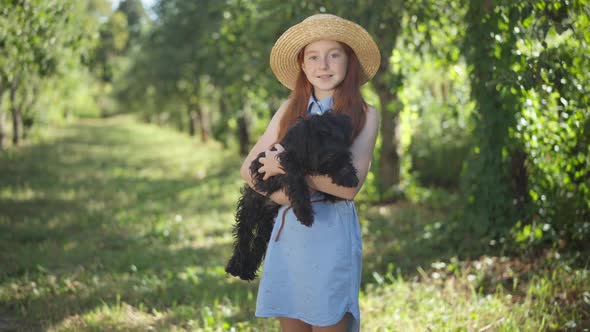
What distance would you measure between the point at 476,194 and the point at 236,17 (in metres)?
5.06

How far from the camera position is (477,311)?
432 centimetres

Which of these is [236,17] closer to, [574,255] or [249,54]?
[249,54]

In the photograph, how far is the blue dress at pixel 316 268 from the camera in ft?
7.98

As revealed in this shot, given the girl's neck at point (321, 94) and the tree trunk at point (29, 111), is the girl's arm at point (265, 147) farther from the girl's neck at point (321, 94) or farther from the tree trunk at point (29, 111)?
the tree trunk at point (29, 111)

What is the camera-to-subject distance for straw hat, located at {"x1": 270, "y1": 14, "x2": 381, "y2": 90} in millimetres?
2736

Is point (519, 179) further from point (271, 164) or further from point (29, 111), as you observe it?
point (29, 111)

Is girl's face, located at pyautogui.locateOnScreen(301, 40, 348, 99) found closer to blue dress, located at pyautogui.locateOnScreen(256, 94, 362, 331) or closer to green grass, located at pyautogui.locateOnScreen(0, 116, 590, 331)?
blue dress, located at pyautogui.locateOnScreen(256, 94, 362, 331)

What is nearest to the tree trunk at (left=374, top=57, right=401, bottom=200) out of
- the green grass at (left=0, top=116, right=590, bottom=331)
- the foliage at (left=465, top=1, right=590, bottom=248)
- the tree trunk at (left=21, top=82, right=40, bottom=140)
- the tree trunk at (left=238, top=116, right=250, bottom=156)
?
the green grass at (left=0, top=116, right=590, bottom=331)

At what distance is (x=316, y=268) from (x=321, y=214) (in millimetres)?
251

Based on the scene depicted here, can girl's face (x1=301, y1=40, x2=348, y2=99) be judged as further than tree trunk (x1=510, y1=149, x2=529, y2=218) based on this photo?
No

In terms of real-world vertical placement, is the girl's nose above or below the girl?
above

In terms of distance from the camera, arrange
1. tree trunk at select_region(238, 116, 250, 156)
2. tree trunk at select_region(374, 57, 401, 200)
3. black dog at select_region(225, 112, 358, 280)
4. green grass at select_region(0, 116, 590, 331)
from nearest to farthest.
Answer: black dog at select_region(225, 112, 358, 280), green grass at select_region(0, 116, 590, 331), tree trunk at select_region(374, 57, 401, 200), tree trunk at select_region(238, 116, 250, 156)

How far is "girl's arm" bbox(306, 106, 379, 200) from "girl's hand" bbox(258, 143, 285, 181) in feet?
0.52

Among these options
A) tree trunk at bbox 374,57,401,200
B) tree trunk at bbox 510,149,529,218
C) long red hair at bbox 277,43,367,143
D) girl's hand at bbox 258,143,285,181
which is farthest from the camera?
tree trunk at bbox 374,57,401,200
